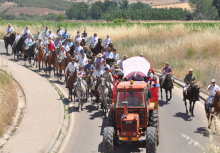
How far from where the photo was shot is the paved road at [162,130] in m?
13.4

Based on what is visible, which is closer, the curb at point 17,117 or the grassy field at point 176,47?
the curb at point 17,117

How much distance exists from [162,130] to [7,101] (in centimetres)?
842

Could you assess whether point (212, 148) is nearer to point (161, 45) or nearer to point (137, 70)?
point (137, 70)

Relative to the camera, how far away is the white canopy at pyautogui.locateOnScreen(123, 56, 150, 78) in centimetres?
1681

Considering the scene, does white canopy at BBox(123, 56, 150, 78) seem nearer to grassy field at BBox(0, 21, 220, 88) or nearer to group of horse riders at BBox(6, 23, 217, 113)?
group of horse riders at BBox(6, 23, 217, 113)

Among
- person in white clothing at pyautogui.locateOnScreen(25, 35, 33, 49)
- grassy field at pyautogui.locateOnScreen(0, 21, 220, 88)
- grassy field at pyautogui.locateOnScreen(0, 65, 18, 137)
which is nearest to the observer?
grassy field at pyautogui.locateOnScreen(0, 65, 18, 137)

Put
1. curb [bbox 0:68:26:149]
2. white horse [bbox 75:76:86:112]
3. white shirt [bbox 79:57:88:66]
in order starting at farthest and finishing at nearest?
white shirt [bbox 79:57:88:66] → white horse [bbox 75:76:86:112] → curb [bbox 0:68:26:149]

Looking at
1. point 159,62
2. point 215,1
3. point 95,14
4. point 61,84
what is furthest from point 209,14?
point 61,84

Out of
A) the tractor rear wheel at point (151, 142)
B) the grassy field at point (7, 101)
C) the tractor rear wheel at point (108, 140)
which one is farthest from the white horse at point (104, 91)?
the tractor rear wheel at point (151, 142)

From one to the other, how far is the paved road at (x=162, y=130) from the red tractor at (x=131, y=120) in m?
1.11

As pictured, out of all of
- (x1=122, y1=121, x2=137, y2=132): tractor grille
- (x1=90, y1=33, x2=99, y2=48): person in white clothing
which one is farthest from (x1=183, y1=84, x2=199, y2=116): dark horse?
(x1=90, y1=33, x2=99, y2=48): person in white clothing

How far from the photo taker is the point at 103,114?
1791 cm

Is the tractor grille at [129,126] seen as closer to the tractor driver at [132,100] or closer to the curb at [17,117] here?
the tractor driver at [132,100]

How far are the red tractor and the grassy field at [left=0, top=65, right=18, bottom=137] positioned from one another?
15.9 feet
